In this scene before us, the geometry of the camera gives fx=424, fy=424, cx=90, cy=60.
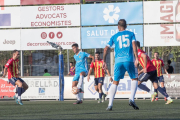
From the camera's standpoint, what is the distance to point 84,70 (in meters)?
14.2

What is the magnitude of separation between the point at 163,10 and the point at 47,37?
590 centimetres

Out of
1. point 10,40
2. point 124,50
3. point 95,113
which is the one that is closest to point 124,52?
point 124,50

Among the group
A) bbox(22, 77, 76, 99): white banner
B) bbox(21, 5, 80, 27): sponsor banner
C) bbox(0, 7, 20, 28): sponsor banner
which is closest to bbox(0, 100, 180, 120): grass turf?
bbox(22, 77, 76, 99): white banner

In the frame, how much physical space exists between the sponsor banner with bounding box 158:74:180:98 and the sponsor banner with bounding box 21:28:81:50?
5097 millimetres

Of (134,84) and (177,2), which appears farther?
(177,2)

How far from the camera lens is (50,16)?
2134cm

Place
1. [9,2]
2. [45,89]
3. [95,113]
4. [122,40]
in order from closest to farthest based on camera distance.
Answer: [95,113]
[122,40]
[45,89]
[9,2]

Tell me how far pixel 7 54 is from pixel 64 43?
26.0 m

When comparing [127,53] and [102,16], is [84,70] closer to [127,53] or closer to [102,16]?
[127,53]

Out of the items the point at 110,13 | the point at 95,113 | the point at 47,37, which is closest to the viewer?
the point at 95,113

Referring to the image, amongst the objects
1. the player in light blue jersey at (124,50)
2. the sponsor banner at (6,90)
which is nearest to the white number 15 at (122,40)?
the player in light blue jersey at (124,50)

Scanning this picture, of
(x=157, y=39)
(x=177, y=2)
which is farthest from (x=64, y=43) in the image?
(x=177, y=2)

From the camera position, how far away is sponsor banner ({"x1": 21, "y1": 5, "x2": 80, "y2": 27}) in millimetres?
21250

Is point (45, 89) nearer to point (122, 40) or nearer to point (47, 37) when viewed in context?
point (47, 37)
